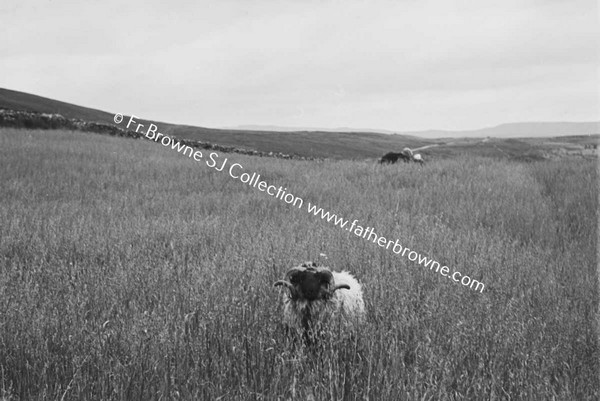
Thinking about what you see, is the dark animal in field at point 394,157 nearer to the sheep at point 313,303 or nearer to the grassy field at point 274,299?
the grassy field at point 274,299

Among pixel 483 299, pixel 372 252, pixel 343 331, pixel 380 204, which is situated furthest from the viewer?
pixel 380 204

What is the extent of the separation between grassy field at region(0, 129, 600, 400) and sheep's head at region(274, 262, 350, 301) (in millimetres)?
275

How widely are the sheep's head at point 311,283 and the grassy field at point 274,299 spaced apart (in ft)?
0.90

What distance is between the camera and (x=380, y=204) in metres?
7.68

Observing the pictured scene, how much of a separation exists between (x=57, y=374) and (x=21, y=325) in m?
0.64

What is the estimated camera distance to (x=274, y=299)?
332cm

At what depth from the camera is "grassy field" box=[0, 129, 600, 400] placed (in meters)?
2.27

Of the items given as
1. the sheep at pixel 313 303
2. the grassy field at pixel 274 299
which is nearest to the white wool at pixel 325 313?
the sheep at pixel 313 303

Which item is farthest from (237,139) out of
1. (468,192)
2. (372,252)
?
(372,252)

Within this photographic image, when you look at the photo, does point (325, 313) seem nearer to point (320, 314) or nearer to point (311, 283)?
point (320, 314)

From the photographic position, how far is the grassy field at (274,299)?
2.27 meters

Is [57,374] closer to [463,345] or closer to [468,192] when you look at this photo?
[463,345]

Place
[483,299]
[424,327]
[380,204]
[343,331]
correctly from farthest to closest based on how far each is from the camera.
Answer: [380,204]
[483,299]
[424,327]
[343,331]

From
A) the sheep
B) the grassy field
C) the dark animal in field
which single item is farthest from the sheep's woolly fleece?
the dark animal in field
